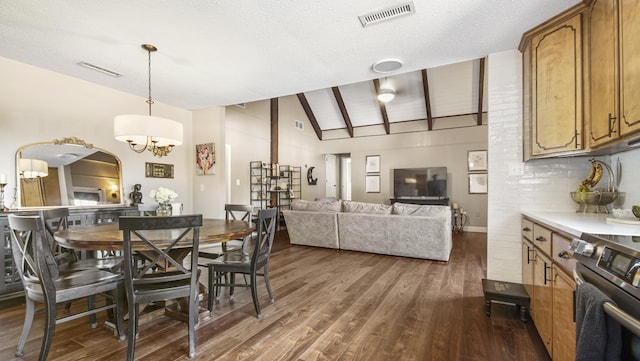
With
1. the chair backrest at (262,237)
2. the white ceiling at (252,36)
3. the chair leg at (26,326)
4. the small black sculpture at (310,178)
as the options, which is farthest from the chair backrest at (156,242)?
the small black sculpture at (310,178)

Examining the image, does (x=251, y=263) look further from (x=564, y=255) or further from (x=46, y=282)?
(x=564, y=255)

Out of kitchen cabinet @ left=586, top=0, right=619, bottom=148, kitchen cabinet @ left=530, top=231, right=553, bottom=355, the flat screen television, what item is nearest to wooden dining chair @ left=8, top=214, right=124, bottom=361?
kitchen cabinet @ left=530, top=231, right=553, bottom=355

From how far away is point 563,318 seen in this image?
1463 mm

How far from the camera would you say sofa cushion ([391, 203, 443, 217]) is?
14.0ft

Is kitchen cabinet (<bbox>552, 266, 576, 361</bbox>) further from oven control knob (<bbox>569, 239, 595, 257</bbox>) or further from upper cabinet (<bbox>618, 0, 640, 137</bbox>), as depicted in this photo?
upper cabinet (<bbox>618, 0, 640, 137</bbox>)

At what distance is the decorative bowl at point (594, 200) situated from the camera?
2184 mm

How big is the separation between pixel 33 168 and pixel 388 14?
14.2 feet

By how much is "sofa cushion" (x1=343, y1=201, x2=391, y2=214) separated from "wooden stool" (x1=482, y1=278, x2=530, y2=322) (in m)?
2.09

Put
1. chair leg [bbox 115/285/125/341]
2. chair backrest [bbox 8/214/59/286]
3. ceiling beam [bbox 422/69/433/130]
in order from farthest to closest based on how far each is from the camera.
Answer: ceiling beam [bbox 422/69/433/130]
chair leg [bbox 115/285/125/341]
chair backrest [bbox 8/214/59/286]

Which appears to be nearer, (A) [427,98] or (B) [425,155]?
(A) [427,98]

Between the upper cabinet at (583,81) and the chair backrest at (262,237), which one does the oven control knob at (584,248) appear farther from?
the chair backrest at (262,237)

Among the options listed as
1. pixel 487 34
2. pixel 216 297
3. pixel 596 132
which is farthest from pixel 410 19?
pixel 216 297

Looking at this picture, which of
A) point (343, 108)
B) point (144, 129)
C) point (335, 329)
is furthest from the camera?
point (343, 108)

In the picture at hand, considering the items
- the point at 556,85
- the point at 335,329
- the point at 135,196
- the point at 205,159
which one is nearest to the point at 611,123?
the point at 556,85
